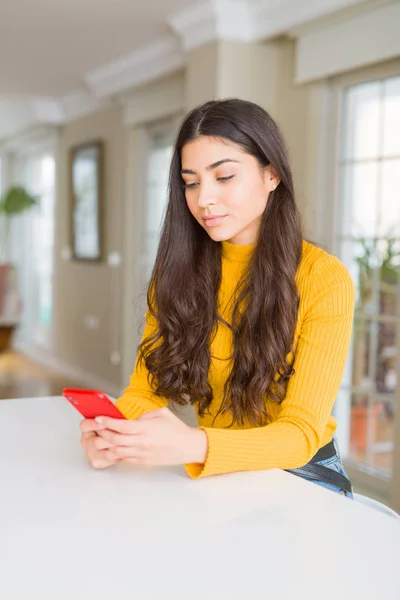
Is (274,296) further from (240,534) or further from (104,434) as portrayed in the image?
(240,534)

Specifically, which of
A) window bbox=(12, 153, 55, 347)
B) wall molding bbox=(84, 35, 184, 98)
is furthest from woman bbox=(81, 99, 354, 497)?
window bbox=(12, 153, 55, 347)

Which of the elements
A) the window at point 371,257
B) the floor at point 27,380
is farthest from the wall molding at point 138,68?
the floor at point 27,380

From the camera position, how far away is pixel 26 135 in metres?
7.84

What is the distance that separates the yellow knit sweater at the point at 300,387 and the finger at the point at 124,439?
0.31 feet

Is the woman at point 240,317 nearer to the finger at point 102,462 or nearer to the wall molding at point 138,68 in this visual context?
the finger at point 102,462

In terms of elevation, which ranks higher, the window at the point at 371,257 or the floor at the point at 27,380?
the window at the point at 371,257

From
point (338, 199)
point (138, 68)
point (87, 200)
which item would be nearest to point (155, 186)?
point (138, 68)

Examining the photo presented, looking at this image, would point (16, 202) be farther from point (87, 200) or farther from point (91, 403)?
point (91, 403)

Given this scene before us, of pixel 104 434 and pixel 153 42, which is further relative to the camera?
pixel 153 42

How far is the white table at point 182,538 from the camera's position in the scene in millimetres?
779

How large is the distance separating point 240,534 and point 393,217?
263cm

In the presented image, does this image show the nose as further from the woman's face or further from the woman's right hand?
the woman's right hand

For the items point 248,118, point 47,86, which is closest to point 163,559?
point 248,118

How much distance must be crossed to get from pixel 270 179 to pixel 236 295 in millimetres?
255
